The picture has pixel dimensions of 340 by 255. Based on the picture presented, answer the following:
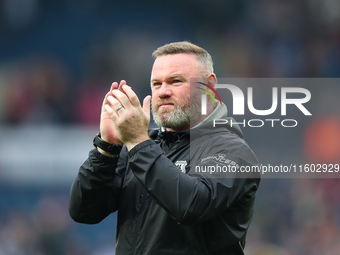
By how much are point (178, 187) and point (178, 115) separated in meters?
0.56

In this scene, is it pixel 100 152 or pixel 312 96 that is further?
pixel 312 96

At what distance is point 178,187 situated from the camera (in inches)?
63.2

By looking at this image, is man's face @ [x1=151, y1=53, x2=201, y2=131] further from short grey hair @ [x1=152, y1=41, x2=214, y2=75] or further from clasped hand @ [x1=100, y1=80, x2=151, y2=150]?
clasped hand @ [x1=100, y1=80, x2=151, y2=150]

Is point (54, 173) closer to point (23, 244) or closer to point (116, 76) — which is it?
point (23, 244)

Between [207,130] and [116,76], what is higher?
[116,76]

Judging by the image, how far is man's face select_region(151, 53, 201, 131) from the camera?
2084 mm

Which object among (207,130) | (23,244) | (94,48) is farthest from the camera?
(94,48)

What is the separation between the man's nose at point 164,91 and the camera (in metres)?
2.08

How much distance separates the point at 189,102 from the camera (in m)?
2.12

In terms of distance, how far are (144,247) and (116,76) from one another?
4.75m

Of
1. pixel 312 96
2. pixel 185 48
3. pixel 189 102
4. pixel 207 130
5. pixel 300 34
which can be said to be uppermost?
pixel 300 34

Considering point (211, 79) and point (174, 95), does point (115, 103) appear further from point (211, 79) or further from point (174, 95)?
point (211, 79)

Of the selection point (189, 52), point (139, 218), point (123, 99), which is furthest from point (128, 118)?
point (189, 52)

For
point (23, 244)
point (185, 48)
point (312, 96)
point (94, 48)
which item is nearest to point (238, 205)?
point (185, 48)
